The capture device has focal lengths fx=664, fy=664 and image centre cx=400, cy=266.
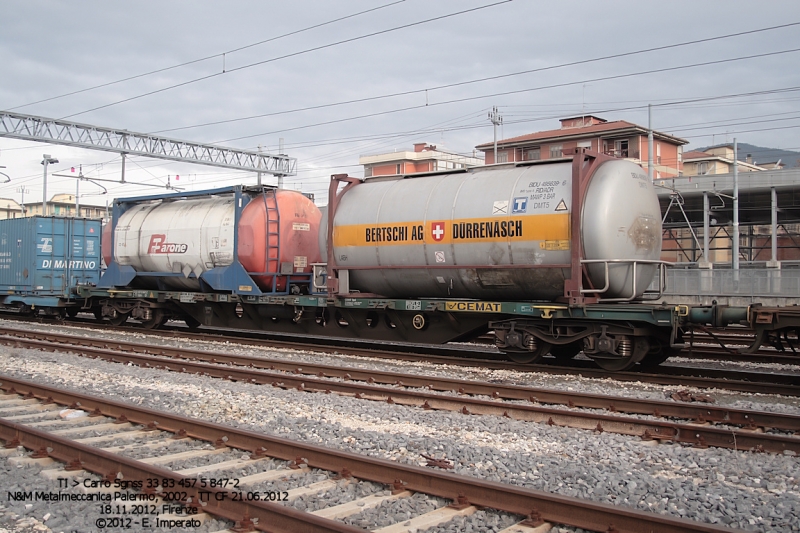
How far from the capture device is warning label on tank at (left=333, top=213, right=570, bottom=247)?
11.9m

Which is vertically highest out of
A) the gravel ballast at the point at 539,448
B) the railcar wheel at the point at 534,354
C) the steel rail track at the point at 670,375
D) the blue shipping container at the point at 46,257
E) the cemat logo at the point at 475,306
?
the blue shipping container at the point at 46,257

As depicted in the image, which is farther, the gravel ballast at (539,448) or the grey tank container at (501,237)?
the grey tank container at (501,237)

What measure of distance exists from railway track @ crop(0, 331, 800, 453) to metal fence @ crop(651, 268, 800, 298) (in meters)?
15.0

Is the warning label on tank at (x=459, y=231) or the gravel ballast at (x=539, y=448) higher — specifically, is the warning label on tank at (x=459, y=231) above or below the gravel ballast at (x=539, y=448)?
above

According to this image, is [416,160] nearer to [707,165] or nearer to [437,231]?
[707,165]

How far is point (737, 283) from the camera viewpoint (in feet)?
80.0

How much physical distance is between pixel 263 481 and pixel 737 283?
23002mm

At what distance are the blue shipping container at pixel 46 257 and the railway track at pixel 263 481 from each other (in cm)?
1690

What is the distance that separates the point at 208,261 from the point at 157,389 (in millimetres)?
7457

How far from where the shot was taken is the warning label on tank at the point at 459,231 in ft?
39.1

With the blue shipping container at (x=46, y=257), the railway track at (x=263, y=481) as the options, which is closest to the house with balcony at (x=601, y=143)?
the blue shipping container at (x=46, y=257)

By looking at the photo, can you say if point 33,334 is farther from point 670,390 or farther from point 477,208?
point 670,390

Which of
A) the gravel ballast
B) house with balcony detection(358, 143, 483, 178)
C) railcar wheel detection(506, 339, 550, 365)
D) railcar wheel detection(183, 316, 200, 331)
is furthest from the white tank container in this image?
house with balcony detection(358, 143, 483, 178)

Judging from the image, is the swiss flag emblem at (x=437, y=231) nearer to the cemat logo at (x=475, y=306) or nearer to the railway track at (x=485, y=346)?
the cemat logo at (x=475, y=306)
